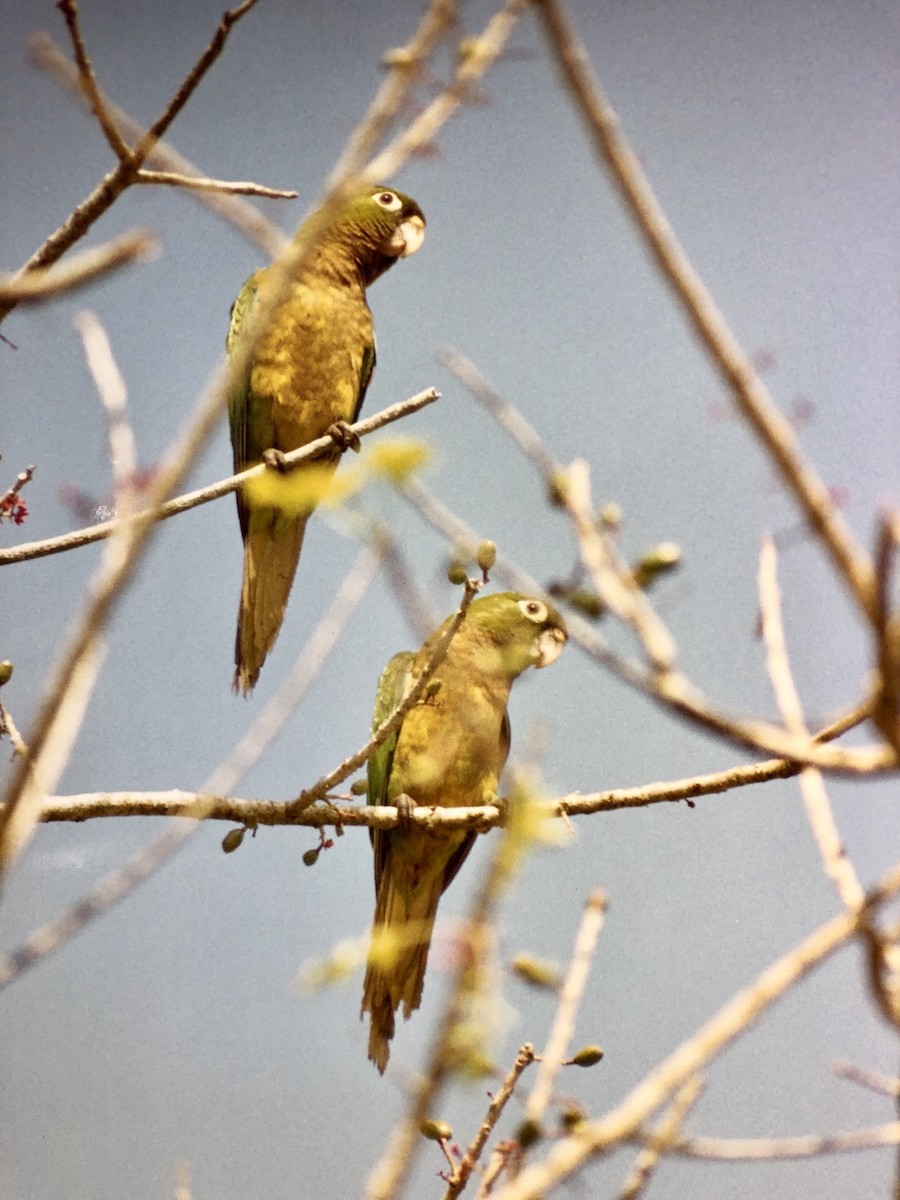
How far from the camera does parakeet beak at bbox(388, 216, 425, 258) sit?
3.82m

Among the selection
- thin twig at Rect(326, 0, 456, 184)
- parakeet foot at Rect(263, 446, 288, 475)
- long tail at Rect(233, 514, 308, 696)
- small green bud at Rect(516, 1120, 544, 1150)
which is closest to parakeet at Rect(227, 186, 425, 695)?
long tail at Rect(233, 514, 308, 696)

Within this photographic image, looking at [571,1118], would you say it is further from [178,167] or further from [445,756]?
[445,756]

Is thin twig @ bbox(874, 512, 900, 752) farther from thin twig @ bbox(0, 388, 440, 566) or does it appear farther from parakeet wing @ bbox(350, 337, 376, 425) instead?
parakeet wing @ bbox(350, 337, 376, 425)

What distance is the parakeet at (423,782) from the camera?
9.35ft

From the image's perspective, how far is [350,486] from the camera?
0.81 m

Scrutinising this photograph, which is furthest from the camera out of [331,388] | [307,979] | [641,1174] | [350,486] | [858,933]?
[331,388]

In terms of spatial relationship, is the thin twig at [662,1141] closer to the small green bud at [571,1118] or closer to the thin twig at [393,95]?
the small green bud at [571,1118]

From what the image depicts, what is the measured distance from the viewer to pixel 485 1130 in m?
1.50

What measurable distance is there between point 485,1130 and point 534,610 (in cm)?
Result: 206

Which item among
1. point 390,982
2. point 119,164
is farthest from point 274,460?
point 119,164

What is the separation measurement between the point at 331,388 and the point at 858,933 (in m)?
2.92

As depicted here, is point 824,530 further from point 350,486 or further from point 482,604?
point 482,604

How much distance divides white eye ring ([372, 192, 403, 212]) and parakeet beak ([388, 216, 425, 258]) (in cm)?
6

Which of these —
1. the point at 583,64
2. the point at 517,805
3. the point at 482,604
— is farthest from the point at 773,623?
the point at 482,604
